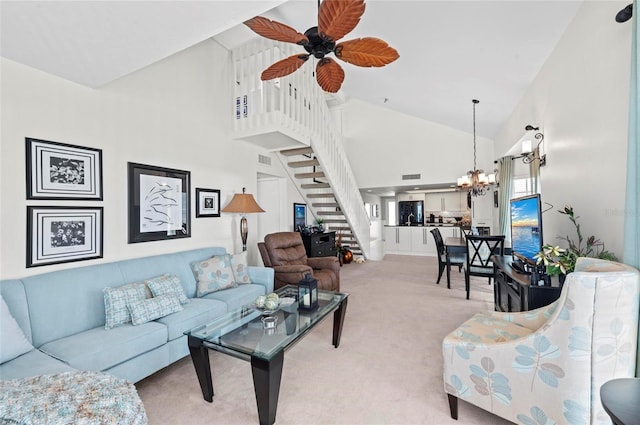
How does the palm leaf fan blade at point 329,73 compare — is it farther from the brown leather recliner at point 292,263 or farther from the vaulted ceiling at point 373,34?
the brown leather recliner at point 292,263

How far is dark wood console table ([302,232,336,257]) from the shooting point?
550 centimetres

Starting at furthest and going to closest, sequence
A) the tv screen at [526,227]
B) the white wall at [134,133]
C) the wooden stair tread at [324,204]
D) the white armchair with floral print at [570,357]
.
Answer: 1. the wooden stair tread at [324,204]
2. the tv screen at [526,227]
3. the white wall at [134,133]
4. the white armchair with floral print at [570,357]

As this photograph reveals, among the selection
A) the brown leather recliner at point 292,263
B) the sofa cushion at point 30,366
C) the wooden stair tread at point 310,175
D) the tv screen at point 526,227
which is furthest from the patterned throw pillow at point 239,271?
the tv screen at point 526,227

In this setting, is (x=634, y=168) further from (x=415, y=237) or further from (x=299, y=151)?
(x=415, y=237)

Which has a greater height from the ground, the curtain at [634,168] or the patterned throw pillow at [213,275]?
the curtain at [634,168]

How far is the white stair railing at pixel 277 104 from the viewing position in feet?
12.8

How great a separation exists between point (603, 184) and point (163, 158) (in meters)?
3.99

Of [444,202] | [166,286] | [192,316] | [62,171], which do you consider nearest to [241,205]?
[166,286]

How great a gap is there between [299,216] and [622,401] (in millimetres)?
5379

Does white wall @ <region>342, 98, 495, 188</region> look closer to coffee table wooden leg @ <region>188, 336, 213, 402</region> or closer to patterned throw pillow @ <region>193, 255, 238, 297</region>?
patterned throw pillow @ <region>193, 255, 238, 297</region>

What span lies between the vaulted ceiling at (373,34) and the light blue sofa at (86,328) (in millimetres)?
1637

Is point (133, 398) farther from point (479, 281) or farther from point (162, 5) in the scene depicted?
point (479, 281)

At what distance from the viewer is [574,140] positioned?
2426 mm

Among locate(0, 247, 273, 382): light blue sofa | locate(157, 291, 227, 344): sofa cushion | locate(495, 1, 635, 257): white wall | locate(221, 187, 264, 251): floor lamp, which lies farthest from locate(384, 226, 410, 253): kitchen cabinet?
locate(0, 247, 273, 382): light blue sofa
